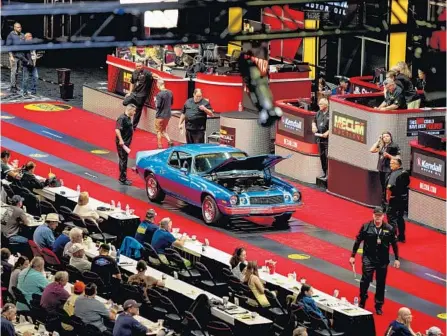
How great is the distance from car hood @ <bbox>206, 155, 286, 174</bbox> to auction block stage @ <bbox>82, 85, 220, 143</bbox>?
6.38 m

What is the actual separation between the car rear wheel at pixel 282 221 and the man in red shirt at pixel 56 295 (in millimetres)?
7322

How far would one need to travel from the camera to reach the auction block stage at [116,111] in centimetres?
3198

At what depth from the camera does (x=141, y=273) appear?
1995cm

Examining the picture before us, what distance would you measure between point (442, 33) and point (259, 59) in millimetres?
7972

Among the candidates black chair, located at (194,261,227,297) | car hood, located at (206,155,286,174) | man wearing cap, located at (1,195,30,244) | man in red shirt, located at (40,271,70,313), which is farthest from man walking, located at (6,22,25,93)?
man in red shirt, located at (40,271,70,313)

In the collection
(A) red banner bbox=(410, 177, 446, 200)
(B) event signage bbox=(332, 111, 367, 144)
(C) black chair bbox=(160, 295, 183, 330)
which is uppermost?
(B) event signage bbox=(332, 111, 367, 144)

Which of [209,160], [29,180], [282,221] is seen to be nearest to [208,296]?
[282,221]

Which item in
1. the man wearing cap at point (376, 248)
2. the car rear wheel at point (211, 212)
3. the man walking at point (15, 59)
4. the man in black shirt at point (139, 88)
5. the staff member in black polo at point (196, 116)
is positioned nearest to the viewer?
the man wearing cap at point (376, 248)

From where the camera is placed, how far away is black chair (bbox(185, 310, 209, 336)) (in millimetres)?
18328

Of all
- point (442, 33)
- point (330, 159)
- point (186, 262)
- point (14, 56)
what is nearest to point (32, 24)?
point (14, 56)

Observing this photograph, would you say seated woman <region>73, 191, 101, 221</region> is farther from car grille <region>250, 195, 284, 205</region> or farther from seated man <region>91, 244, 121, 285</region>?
seated man <region>91, 244, 121, 285</region>

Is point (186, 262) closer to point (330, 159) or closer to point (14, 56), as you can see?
point (330, 159)

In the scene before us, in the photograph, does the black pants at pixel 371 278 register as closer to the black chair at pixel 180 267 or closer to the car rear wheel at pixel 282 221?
the black chair at pixel 180 267

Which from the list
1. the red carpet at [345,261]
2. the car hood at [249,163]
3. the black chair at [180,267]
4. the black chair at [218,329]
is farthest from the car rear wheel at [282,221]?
the black chair at [218,329]
